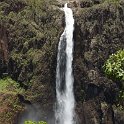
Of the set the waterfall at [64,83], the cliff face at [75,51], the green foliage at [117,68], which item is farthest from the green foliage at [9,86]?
the green foliage at [117,68]

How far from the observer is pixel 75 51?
101ft

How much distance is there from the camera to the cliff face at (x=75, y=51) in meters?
29.4

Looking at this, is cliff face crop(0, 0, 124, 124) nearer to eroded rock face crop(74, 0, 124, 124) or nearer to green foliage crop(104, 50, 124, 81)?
eroded rock face crop(74, 0, 124, 124)

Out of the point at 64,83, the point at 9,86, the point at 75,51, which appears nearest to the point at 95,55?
the point at 75,51

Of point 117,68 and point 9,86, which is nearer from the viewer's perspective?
point 117,68

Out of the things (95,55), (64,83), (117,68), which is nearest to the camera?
(117,68)

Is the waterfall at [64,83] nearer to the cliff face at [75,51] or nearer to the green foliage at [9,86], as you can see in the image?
the cliff face at [75,51]

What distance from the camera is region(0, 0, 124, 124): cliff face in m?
29.4

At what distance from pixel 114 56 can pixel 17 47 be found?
8.72 m

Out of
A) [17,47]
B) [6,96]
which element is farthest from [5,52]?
[6,96]

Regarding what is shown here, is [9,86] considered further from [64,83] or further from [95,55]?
[95,55]

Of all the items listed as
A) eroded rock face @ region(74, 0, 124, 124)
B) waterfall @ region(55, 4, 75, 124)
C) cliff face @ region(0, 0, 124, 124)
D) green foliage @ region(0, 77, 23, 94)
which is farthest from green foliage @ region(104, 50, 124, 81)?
green foliage @ region(0, 77, 23, 94)

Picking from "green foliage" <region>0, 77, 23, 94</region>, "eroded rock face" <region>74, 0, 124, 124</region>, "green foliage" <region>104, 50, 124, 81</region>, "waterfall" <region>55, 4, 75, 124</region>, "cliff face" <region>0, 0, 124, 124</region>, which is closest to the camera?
"green foliage" <region>104, 50, 124, 81</region>

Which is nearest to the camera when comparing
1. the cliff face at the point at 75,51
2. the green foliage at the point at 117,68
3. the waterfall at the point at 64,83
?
the green foliage at the point at 117,68
